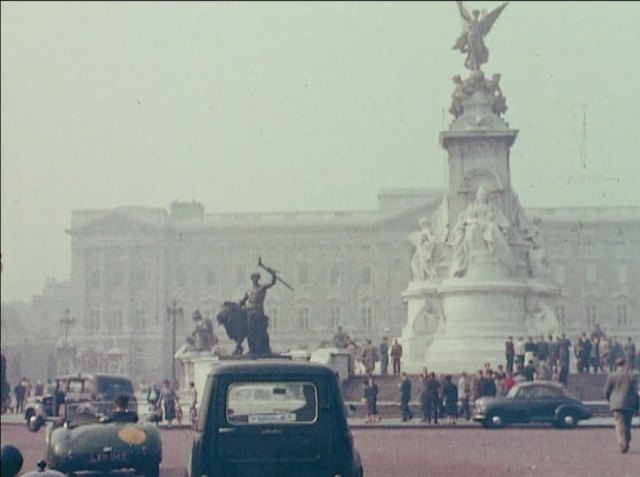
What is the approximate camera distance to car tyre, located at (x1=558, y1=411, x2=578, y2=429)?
25344 mm

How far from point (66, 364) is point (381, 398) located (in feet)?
197

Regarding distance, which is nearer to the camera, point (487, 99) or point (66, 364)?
point (487, 99)

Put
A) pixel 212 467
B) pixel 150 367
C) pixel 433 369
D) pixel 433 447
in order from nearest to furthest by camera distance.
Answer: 1. pixel 212 467
2. pixel 433 447
3. pixel 433 369
4. pixel 150 367

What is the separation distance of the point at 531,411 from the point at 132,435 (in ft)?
45.7

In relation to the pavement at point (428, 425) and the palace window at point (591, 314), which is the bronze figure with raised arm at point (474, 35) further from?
the palace window at point (591, 314)

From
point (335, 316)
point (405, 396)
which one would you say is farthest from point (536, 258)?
point (335, 316)

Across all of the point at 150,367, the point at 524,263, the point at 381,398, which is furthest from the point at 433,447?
the point at 150,367

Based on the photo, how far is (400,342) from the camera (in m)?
37.7

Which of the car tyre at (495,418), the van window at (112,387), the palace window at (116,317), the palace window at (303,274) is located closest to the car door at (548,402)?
the car tyre at (495,418)

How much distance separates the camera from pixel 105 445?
503 inches

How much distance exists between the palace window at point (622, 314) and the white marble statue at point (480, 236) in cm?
5819

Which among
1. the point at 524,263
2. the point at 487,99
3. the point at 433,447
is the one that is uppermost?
the point at 487,99

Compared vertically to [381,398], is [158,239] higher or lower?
higher

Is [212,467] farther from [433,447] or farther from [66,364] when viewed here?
[66,364]
